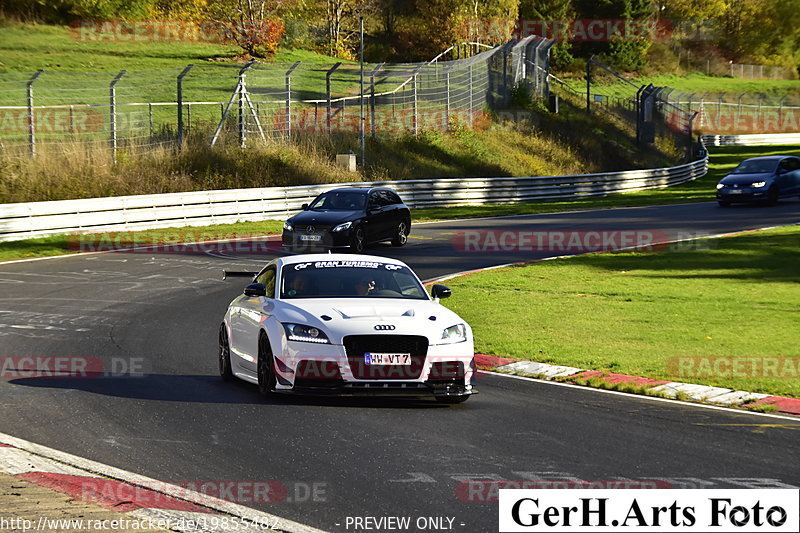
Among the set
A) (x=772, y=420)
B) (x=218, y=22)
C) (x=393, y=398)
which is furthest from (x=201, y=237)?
(x=218, y=22)

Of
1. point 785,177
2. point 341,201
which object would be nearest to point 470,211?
point 785,177

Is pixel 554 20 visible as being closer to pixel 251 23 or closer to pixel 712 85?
pixel 712 85

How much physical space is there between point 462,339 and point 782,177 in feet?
102

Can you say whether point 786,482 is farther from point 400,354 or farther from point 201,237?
point 201,237

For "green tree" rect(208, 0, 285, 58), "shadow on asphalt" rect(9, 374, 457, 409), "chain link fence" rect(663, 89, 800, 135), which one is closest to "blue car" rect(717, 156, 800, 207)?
"shadow on asphalt" rect(9, 374, 457, 409)

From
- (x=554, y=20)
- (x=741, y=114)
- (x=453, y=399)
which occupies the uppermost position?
(x=554, y=20)

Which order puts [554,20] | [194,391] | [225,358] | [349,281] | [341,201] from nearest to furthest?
[194,391], [349,281], [225,358], [341,201], [554,20]

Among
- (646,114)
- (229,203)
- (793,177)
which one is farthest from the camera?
(646,114)

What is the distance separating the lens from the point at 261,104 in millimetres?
53688

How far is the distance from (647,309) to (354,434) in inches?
380

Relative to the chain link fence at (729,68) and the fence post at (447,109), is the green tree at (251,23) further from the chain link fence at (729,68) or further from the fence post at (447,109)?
the chain link fence at (729,68)

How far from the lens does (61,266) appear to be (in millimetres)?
23422

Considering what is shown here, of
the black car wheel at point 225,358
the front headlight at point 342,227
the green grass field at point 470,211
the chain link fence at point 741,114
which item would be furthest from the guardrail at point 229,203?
the chain link fence at point 741,114

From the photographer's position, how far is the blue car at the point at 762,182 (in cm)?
3856
